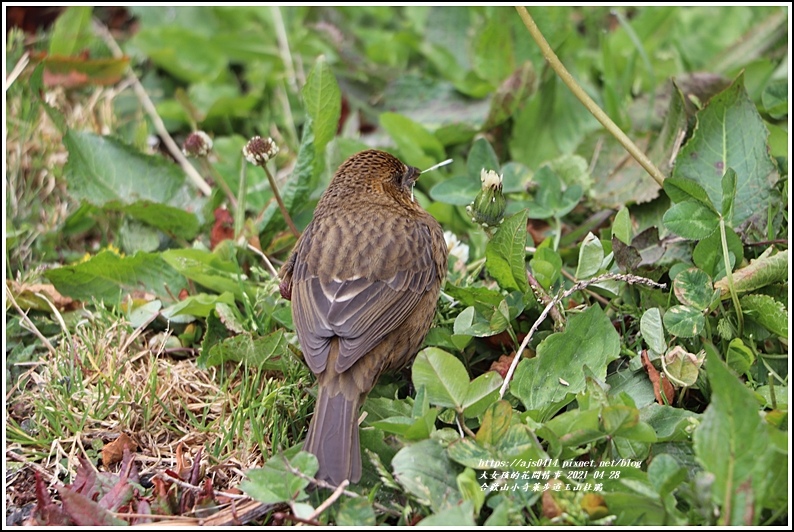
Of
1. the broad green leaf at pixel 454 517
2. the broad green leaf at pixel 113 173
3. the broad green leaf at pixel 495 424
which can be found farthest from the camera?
the broad green leaf at pixel 113 173

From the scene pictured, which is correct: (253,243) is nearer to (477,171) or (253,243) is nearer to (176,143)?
(477,171)

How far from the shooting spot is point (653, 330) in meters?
3.78

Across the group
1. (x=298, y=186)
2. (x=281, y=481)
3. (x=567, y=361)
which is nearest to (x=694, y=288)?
(x=567, y=361)

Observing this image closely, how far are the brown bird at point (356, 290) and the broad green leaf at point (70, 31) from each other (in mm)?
2908

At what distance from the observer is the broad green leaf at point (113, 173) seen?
5215 millimetres

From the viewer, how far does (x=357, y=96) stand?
6.43 m

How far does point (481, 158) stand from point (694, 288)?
160 cm

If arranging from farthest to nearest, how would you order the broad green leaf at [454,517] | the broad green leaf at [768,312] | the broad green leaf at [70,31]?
the broad green leaf at [70,31], the broad green leaf at [768,312], the broad green leaf at [454,517]

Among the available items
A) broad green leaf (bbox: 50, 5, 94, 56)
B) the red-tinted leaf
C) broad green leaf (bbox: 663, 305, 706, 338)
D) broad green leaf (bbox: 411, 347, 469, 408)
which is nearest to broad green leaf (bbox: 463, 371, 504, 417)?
broad green leaf (bbox: 411, 347, 469, 408)

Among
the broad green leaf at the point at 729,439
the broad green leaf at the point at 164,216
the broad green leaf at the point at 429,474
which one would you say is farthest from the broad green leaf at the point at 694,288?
the broad green leaf at the point at 164,216

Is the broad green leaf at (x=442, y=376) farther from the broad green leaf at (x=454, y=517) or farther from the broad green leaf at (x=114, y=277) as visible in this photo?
the broad green leaf at (x=114, y=277)

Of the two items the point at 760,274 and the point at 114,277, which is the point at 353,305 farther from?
the point at 760,274

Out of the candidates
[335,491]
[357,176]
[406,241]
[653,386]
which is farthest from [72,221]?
[653,386]

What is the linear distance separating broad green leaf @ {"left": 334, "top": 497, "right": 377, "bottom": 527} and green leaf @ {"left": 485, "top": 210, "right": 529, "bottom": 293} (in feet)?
4.53
